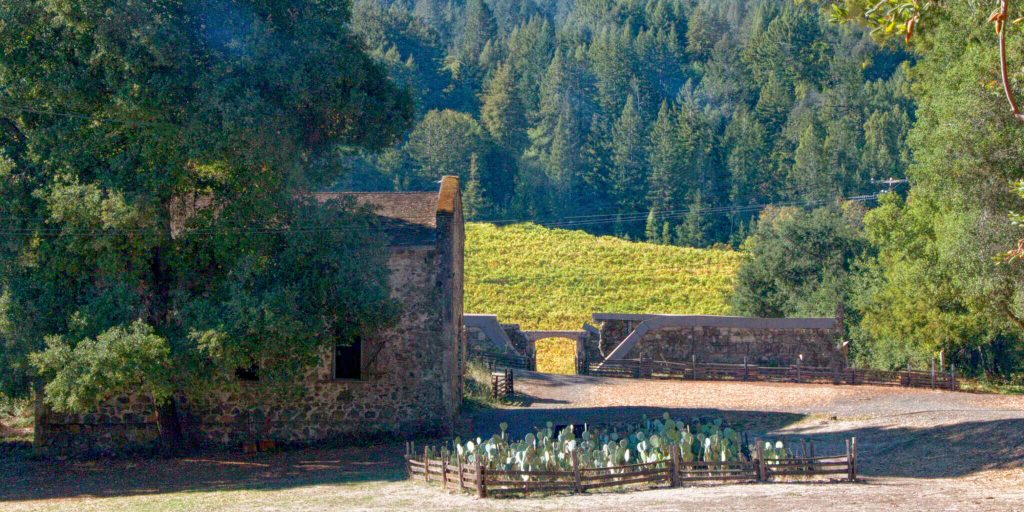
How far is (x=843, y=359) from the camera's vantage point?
1396 inches

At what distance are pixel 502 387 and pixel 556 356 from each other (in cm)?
1666

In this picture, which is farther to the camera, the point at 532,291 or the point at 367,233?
the point at 532,291

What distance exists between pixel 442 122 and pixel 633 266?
32.9 meters

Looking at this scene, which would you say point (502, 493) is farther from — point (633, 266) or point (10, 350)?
point (633, 266)

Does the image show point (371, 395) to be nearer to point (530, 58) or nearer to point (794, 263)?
point (794, 263)

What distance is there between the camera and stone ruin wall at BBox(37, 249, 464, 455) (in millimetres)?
22547

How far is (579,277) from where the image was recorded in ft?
225

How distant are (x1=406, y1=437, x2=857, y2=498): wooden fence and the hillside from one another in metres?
38.6

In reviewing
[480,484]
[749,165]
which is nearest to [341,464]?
[480,484]

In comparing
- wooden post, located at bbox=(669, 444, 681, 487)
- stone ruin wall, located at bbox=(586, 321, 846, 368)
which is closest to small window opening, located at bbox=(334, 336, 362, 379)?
wooden post, located at bbox=(669, 444, 681, 487)

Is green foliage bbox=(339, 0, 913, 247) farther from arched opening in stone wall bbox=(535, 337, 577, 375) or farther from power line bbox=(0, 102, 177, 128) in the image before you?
power line bbox=(0, 102, 177, 128)

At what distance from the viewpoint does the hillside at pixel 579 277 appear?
2386 inches

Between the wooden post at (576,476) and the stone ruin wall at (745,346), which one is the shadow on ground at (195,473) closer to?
the wooden post at (576,476)

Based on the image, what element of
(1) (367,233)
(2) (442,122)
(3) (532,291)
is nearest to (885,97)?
(2) (442,122)
